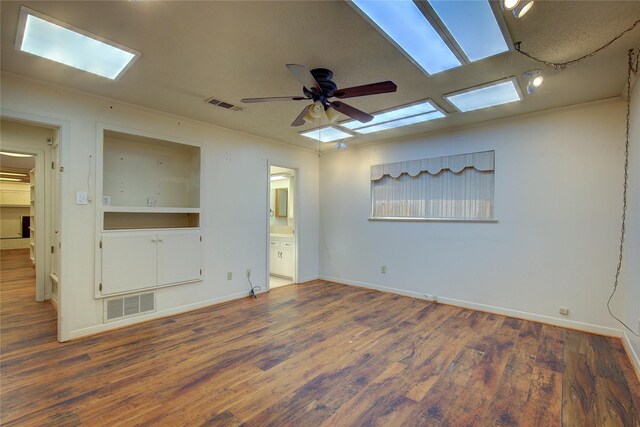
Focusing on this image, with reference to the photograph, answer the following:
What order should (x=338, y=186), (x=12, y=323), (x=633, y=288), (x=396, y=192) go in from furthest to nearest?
1. (x=338, y=186)
2. (x=396, y=192)
3. (x=12, y=323)
4. (x=633, y=288)

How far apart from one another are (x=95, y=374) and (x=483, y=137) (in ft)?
16.2

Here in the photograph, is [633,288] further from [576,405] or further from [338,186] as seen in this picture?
→ [338,186]

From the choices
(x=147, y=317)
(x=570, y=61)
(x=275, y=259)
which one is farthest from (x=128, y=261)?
(x=570, y=61)

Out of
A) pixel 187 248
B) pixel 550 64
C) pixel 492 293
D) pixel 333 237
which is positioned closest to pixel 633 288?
pixel 492 293

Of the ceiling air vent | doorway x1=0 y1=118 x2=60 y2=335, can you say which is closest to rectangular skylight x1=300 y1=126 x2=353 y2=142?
the ceiling air vent

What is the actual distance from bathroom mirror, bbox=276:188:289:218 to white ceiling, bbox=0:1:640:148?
3.25 metres

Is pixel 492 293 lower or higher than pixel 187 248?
lower

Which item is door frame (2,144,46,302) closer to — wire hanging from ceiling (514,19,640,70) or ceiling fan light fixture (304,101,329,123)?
ceiling fan light fixture (304,101,329,123)

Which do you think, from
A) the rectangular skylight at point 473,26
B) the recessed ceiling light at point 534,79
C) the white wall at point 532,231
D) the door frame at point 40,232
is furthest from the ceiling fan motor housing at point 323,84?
the door frame at point 40,232

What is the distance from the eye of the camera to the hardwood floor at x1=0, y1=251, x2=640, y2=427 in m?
1.93

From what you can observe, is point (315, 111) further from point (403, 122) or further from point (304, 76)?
point (403, 122)

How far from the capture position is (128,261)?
3439 millimetres

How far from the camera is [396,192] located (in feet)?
16.2

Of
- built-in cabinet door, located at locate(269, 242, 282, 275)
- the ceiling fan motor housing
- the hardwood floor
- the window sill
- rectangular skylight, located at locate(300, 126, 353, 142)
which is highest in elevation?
rectangular skylight, located at locate(300, 126, 353, 142)
